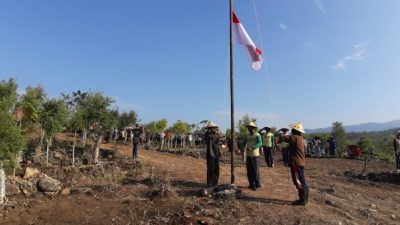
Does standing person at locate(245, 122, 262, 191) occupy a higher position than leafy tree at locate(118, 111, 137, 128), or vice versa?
leafy tree at locate(118, 111, 137, 128)

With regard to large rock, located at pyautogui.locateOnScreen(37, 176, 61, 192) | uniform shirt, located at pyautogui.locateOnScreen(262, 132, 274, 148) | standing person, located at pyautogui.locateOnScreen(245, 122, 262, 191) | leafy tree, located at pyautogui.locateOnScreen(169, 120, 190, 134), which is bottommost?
large rock, located at pyautogui.locateOnScreen(37, 176, 61, 192)

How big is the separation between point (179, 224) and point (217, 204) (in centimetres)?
155

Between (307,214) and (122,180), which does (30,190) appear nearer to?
(122,180)

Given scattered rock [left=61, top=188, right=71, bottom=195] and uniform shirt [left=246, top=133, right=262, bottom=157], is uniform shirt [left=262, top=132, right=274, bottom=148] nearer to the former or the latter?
uniform shirt [left=246, top=133, right=262, bottom=157]

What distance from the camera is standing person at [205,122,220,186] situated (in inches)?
505

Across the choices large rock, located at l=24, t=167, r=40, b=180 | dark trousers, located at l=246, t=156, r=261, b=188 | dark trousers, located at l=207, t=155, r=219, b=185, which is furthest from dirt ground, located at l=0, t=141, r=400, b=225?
large rock, located at l=24, t=167, r=40, b=180

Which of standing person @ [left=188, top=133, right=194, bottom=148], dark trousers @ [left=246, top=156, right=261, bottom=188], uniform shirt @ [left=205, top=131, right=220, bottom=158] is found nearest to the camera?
dark trousers @ [left=246, top=156, right=261, bottom=188]

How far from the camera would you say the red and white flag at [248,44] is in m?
13.1

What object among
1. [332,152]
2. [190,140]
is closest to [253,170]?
[332,152]

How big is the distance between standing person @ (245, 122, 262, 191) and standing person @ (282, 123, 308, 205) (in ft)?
5.05

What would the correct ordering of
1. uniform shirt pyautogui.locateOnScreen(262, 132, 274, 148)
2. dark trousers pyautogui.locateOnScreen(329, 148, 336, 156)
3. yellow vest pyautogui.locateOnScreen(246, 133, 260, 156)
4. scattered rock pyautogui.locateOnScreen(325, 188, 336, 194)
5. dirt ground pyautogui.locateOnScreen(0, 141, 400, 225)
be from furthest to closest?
1. dark trousers pyautogui.locateOnScreen(329, 148, 336, 156)
2. uniform shirt pyautogui.locateOnScreen(262, 132, 274, 148)
3. scattered rock pyautogui.locateOnScreen(325, 188, 336, 194)
4. yellow vest pyautogui.locateOnScreen(246, 133, 260, 156)
5. dirt ground pyautogui.locateOnScreen(0, 141, 400, 225)

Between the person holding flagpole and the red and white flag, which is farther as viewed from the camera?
the red and white flag

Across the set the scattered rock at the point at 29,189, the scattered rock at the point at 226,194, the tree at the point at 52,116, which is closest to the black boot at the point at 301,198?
the scattered rock at the point at 226,194

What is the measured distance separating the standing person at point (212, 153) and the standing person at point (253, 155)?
991 mm
